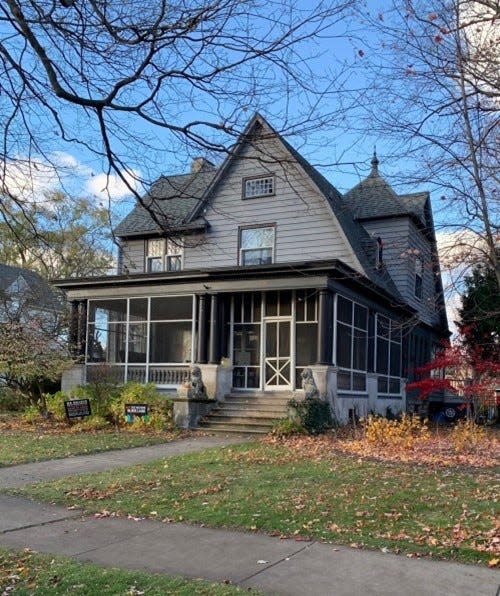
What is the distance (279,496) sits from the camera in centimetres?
857

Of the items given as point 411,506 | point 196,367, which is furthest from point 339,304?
point 411,506

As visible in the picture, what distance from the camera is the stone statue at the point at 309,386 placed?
57.5 feet

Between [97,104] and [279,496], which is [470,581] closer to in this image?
[279,496]

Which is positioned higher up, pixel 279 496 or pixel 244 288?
pixel 244 288

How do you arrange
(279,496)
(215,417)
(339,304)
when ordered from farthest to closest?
1. (339,304)
2. (215,417)
3. (279,496)

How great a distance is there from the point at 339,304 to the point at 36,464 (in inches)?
437

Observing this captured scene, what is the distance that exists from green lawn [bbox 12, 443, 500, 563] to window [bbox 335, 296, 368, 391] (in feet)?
28.7

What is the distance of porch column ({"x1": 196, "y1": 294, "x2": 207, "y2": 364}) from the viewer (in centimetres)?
2050

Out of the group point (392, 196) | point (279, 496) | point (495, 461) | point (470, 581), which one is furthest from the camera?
point (392, 196)

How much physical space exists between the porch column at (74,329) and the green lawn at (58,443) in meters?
4.70

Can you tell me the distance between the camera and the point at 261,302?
2177 cm

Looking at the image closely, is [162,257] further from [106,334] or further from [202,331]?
[202,331]

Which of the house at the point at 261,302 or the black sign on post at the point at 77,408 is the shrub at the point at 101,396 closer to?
the black sign on post at the point at 77,408

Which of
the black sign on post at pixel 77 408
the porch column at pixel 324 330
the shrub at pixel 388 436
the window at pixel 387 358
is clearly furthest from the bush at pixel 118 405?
the window at pixel 387 358
